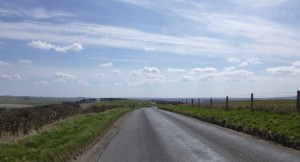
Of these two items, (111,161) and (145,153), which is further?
(145,153)

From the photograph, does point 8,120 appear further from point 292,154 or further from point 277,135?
point 292,154

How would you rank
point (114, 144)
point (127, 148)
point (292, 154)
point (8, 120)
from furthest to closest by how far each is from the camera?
1. point (8, 120)
2. point (114, 144)
3. point (127, 148)
4. point (292, 154)

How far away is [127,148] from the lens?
1547cm

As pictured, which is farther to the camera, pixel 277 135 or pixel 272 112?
pixel 272 112

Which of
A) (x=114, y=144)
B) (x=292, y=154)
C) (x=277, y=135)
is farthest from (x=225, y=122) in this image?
(x=292, y=154)

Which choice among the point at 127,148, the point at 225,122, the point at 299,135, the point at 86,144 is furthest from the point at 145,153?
the point at 225,122

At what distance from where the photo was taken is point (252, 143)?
16.4 metres

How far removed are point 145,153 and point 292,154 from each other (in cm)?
478

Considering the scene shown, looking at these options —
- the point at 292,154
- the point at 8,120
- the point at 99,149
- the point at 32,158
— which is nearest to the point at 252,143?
the point at 292,154

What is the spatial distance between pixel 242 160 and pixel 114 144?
6526mm

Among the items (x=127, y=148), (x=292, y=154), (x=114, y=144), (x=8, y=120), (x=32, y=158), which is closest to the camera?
(x=32, y=158)

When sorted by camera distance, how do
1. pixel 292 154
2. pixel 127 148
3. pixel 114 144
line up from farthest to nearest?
pixel 114 144
pixel 127 148
pixel 292 154

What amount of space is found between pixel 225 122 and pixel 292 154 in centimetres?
1374

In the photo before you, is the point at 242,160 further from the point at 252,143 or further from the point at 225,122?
the point at 225,122
